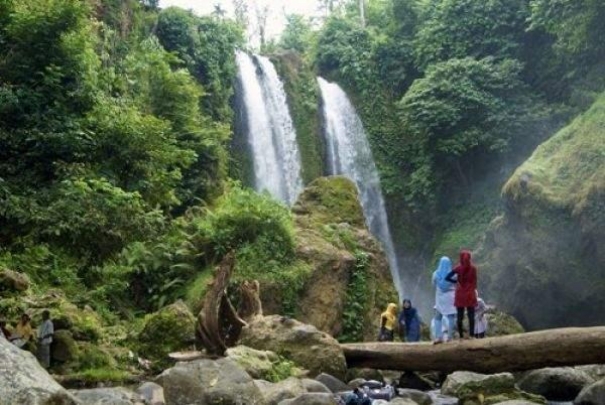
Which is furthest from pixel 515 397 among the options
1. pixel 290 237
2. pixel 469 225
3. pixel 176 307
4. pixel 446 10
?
pixel 446 10

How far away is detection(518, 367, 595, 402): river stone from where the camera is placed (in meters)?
11.3

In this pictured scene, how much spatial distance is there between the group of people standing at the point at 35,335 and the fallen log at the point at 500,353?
5.29 meters

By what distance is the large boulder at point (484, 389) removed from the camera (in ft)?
33.2

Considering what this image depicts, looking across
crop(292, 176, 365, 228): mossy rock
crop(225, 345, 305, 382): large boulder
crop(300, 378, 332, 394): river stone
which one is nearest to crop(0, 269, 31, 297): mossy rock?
crop(225, 345, 305, 382): large boulder

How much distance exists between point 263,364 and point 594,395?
15.9 feet

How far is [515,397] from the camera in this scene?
1012 centimetres

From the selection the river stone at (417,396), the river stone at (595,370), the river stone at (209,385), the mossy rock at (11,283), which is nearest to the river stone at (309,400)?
the river stone at (209,385)

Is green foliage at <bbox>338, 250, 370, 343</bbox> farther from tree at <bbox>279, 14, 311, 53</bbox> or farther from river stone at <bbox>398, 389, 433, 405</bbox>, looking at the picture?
tree at <bbox>279, 14, 311, 53</bbox>

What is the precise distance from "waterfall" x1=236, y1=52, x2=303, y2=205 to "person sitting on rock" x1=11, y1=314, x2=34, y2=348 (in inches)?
655

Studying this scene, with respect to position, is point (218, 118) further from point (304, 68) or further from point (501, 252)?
point (501, 252)

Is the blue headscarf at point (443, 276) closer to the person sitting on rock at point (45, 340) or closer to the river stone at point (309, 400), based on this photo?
the river stone at point (309, 400)

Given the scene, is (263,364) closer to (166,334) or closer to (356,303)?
(166,334)

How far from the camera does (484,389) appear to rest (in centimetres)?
1035

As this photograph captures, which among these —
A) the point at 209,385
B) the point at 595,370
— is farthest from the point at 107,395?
the point at 595,370
